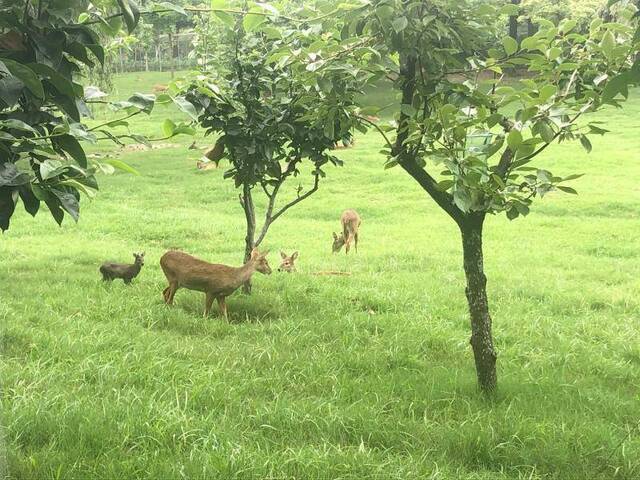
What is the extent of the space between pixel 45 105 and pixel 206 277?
134 inches

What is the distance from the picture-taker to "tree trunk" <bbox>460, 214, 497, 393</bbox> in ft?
11.9

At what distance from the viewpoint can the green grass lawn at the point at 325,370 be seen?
296 cm

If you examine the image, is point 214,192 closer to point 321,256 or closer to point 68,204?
point 321,256

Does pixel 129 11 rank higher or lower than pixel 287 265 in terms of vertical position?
higher

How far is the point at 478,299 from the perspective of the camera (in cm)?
368

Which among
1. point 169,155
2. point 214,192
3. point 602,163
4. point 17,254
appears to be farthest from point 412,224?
point 169,155

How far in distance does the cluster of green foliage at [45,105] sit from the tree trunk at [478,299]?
7.51ft

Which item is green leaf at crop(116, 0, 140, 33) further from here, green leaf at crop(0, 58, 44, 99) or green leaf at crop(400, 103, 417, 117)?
green leaf at crop(400, 103, 417, 117)

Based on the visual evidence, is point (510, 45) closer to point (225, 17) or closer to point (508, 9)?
point (508, 9)

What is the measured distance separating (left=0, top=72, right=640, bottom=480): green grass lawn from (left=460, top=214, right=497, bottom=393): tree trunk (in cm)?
13

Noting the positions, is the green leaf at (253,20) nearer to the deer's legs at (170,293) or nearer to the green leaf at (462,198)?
the green leaf at (462,198)

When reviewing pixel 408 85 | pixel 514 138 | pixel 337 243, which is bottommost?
pixel 337 243

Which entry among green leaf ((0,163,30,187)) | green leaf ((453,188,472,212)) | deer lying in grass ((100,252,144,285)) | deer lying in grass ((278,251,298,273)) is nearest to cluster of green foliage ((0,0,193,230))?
green leaf ((0,163,30,187))

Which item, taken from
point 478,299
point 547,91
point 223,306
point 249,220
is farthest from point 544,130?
point 249,220
